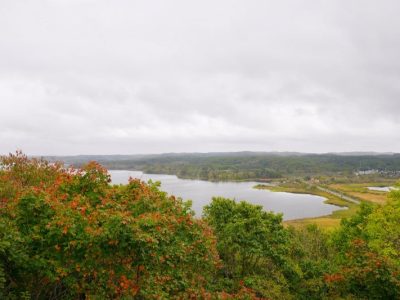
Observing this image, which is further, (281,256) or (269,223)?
(269,223)

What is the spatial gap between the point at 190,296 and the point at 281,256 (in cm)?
836

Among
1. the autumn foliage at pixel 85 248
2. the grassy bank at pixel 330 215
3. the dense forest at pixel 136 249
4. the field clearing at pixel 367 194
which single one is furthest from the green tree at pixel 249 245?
the field clearing at pixel 367 194

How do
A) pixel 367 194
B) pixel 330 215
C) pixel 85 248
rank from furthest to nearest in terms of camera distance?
pixel 367 194 < pixel 330 215 < pixel 85 248

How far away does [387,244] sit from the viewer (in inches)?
975

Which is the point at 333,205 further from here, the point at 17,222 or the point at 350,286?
the point at 17,222

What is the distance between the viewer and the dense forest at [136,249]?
966 centimetres

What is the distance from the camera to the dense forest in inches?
380

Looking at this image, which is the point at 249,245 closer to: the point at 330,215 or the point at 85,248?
the point at 85,248

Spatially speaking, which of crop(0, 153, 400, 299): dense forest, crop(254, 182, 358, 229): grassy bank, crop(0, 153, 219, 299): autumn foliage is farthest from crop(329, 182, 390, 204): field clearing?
crop(0, 153, 219, 299): autumn foliage

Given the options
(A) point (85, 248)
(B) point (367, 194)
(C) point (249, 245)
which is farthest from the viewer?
(B) point (367, 194)

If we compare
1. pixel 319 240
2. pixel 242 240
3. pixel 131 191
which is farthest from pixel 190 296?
pixel 319 240

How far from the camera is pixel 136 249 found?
31.3ft

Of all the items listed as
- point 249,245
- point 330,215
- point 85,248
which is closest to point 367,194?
point 330,215

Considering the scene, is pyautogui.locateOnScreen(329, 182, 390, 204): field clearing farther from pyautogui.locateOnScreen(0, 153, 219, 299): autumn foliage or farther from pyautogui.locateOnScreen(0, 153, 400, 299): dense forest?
pyautogui.locateOnScreen(0, 153, 219, 299): autumn foliage
